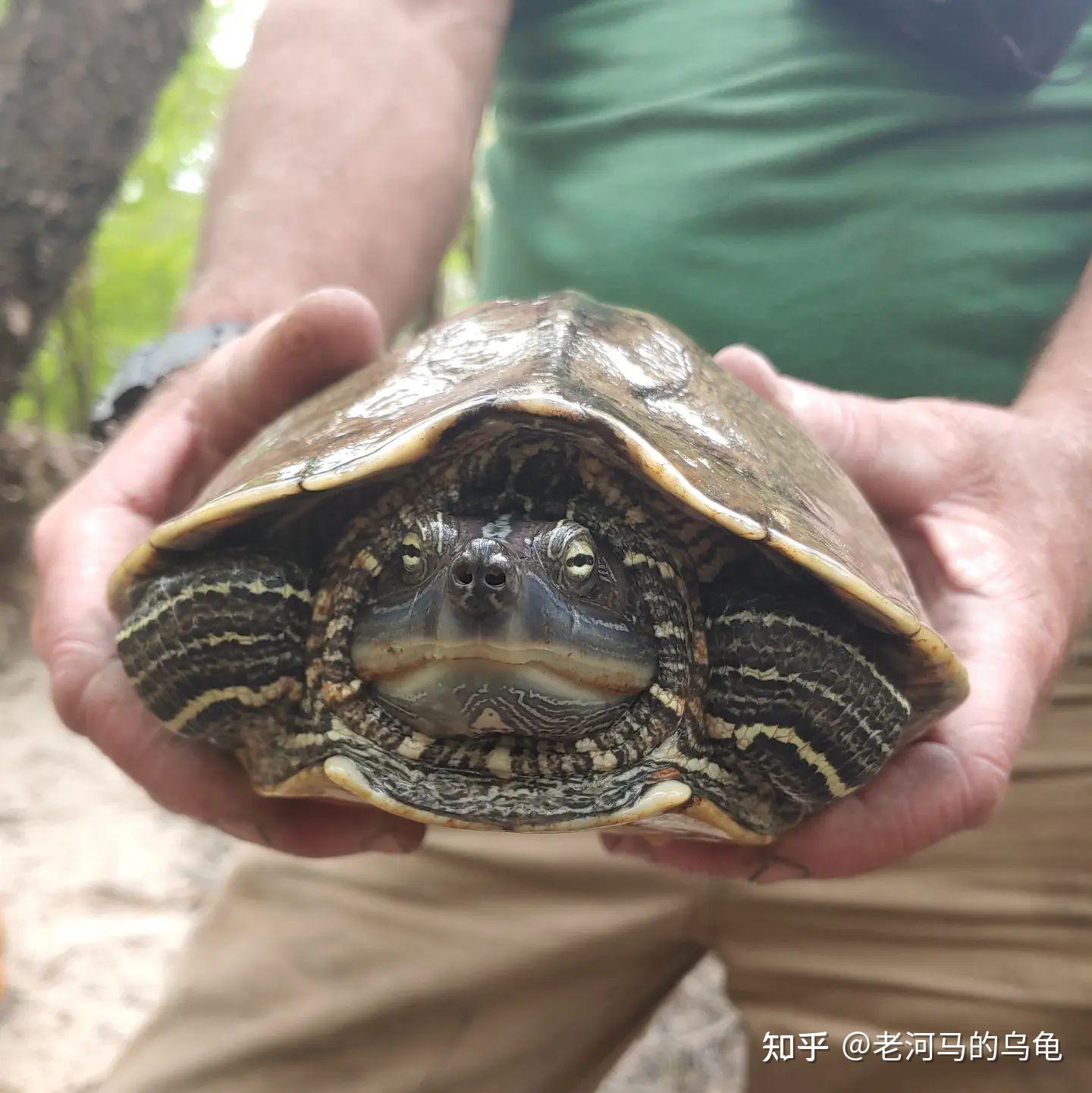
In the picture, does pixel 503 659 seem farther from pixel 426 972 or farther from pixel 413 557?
pixel 426 972

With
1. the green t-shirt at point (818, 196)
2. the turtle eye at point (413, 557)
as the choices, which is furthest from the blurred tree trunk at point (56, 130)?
the turtle eye at point (413, 557)

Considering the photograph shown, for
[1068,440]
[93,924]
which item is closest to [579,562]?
[1068,440]

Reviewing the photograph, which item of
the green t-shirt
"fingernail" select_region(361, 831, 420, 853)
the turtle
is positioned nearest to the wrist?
the green t-shirt

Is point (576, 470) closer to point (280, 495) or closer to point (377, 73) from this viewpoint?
point (280, 495)

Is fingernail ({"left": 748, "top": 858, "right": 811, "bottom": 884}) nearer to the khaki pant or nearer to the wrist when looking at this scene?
the khaki pant

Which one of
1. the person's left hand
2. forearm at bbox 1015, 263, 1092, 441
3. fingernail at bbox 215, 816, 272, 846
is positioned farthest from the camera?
forearm at bbox 1015, 263, 1092, 441

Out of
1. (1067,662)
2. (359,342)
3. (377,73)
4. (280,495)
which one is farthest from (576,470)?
(377,73)
